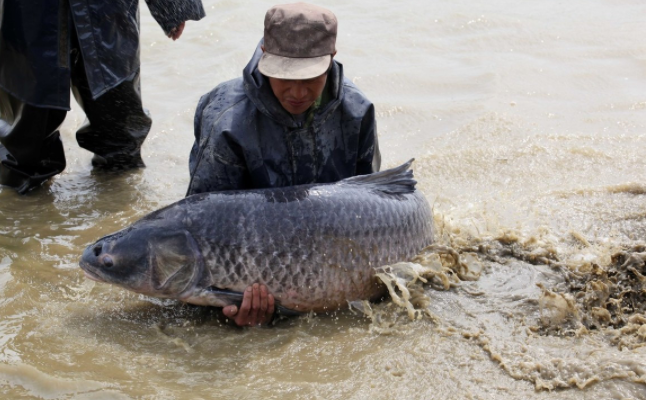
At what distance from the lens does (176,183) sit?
5.58 metres

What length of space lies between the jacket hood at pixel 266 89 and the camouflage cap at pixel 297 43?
18 centimetres

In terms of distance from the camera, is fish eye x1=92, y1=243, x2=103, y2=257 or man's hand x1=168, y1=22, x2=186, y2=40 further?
man's hand x1=168, y1=22, x2=186, y2=40

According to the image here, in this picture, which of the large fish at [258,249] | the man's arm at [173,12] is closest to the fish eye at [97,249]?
the large fish at [258,249]

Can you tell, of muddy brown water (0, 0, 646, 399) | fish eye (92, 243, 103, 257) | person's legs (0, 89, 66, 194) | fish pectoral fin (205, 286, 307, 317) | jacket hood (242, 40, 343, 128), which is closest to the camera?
muddy brown water (0, 0, 646, 399)

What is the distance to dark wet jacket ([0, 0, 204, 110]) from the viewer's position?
4676 mm

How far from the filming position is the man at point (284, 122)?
3.62 m

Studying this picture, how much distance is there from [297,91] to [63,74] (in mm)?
1885

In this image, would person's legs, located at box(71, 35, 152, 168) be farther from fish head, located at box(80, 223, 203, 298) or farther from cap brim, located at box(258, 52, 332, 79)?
fish head, located at box(80, 223, 203, 298)

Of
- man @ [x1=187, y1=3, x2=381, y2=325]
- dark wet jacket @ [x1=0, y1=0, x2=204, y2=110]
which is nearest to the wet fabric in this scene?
dark wet jacket @ [x1=0, y1=0, x2=204, y2=110]

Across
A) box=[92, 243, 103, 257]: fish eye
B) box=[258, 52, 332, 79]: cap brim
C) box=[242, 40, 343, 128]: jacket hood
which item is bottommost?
box=[92, 243, 103, 257]: fish eye

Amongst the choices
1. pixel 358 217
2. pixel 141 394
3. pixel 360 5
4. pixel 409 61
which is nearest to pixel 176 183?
pixel 358 217

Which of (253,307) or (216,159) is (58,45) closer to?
(216,159)

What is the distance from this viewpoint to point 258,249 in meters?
3.56

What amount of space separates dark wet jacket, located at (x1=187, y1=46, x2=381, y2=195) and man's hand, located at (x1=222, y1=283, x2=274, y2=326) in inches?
26.7
